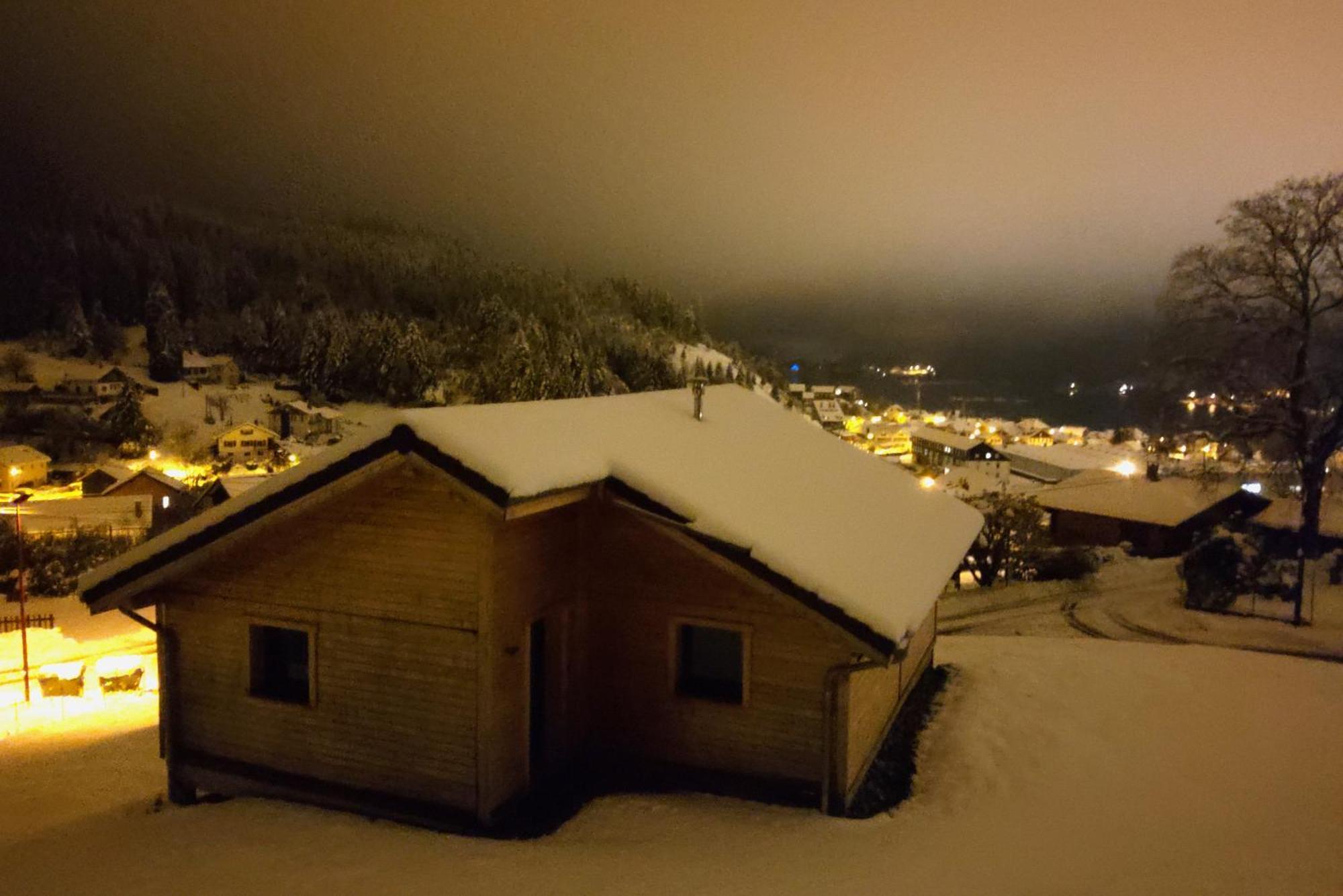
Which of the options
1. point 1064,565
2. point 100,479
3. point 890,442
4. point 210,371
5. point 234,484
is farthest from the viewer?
point 890,442

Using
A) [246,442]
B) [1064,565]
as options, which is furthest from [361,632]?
[246,442]

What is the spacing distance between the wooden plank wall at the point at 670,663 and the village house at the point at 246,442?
65.3 m

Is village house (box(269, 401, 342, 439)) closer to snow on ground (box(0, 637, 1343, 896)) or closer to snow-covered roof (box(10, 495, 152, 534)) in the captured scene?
snow-covered roof (box(10, 495, 152, 534))

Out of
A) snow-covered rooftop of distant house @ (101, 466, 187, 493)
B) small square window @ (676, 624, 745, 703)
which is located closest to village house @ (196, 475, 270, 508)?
snow-covered rooftop of distant house @ (101, 466, 187, 493)

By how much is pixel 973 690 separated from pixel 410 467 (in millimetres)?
9799

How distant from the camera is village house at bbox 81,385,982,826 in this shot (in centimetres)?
841

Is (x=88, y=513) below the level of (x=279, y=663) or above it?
below

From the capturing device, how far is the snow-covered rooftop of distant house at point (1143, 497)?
33969 millimetres

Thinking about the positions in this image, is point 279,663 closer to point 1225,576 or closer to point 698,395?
point 698,395

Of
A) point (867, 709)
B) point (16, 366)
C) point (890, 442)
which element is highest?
point (16, 366)

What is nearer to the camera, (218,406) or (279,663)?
(279,663)

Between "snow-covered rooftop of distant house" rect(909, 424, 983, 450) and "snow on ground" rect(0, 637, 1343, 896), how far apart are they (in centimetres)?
7541

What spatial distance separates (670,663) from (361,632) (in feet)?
10.8

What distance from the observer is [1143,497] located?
35.7 m
